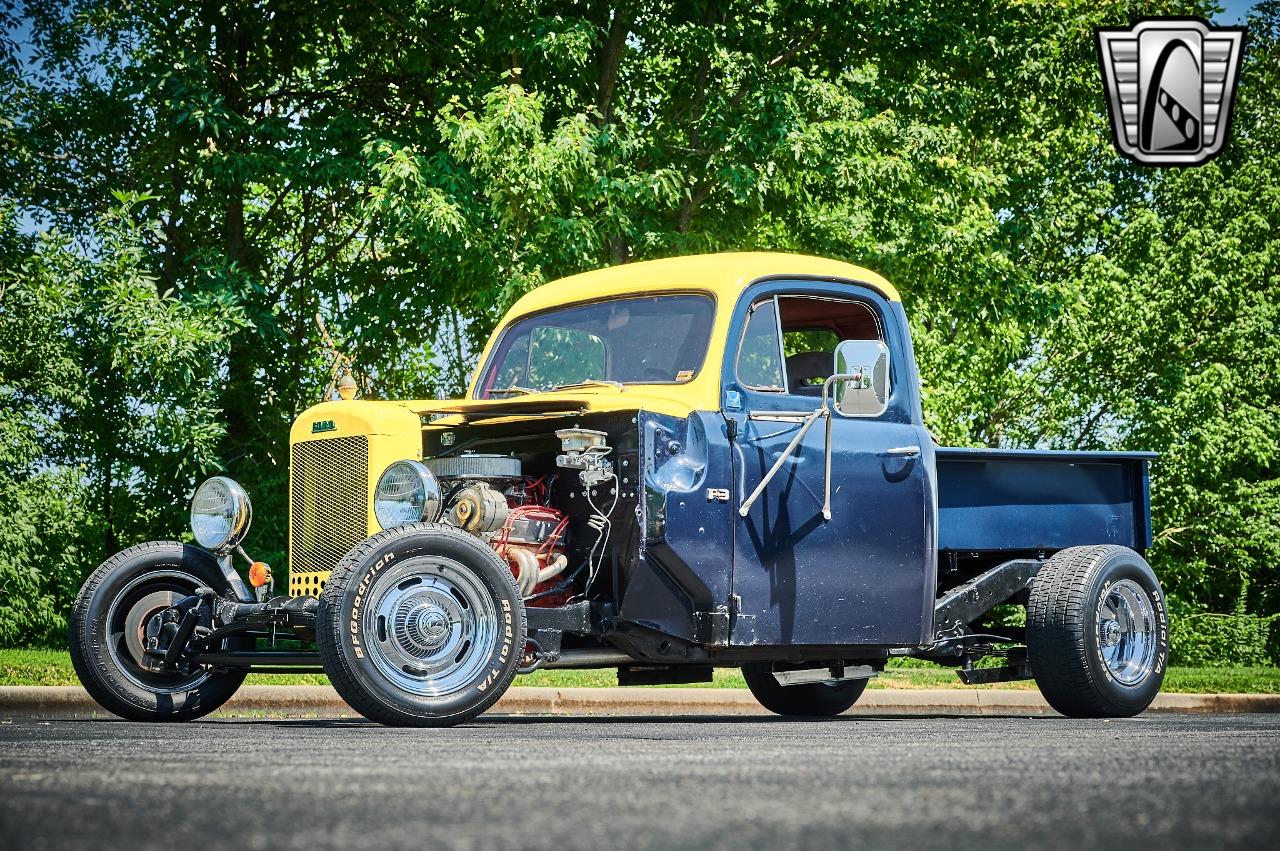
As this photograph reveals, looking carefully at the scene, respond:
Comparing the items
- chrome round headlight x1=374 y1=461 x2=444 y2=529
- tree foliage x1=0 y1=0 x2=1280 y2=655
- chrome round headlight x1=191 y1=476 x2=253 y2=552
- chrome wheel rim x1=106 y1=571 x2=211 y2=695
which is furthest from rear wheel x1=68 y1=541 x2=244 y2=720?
tree foliage x1=0 y1=0 x2=1280 y2=655

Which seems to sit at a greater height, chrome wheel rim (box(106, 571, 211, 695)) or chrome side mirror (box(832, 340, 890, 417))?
chrome side mirror (box(832, 340, 890, 417))

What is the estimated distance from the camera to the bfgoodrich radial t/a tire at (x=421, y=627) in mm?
7160

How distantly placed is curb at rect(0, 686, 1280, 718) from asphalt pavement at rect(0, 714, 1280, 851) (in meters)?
5.09

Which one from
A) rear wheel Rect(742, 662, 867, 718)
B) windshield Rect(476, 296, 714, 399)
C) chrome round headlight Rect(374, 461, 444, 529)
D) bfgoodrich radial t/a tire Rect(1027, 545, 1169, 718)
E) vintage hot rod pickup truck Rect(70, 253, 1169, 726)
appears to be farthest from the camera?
rear wheel Rect(742, 662, 867, 718)

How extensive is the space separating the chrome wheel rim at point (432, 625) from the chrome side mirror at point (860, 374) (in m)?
1.99

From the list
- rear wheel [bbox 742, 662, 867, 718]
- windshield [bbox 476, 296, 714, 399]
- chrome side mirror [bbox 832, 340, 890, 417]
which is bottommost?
rear wheel [bbox 742, 662, 867, 718]

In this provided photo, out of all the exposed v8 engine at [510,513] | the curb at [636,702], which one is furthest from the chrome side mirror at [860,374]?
the curb at [636,702]

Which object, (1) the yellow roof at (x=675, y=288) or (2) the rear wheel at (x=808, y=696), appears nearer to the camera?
(1) the yellow roof at (x=675, y=288)

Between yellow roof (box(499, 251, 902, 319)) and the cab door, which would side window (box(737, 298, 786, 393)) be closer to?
the cab door

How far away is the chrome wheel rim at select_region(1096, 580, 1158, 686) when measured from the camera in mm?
9570

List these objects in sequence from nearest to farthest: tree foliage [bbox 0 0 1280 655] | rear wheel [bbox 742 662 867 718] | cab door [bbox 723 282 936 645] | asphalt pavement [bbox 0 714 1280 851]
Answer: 1. asphalt pavement [bbox 0 714 1280 851]
2. cab door [bbox 723 282 936 645]
3. rear wheel [bbox 742 662 867 718]
4. tree foliage [bbox 0 0 1280 655]

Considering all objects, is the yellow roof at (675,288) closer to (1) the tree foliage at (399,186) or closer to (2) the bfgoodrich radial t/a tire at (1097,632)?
(2) the bfgoodrich radial t/a tire at (1097,632)

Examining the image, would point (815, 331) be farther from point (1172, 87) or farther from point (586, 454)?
point (1172, 87)

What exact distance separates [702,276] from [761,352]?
540mm
